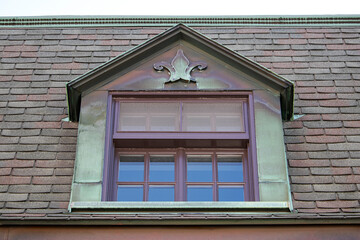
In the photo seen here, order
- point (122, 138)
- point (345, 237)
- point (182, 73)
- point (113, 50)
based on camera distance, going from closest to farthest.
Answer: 1. point (345, 237)
2. point (122, 138)
3. point (182, 73)
4. point (113, 50)

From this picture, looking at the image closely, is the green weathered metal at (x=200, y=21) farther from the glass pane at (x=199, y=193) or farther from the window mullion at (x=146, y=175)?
the glass pane at (x=199, y=193)

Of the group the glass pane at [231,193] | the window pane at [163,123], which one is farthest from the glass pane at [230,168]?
the window pane at [163,123]

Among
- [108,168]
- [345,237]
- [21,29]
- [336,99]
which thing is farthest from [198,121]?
[21,29]

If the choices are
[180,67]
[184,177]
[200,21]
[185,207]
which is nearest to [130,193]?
[184,177]

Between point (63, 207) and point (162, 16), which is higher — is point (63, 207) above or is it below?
below

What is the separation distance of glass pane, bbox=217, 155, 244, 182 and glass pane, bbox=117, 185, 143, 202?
843mm

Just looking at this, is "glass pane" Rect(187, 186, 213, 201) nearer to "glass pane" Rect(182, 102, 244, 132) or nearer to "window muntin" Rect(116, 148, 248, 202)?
"window muntin" Rect(116, 148, 248, 202)

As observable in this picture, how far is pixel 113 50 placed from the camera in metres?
8.53

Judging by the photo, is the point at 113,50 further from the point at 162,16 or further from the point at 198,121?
the point at 198,121

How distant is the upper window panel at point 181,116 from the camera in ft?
24.1

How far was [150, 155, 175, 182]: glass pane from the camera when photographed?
6.96 meters

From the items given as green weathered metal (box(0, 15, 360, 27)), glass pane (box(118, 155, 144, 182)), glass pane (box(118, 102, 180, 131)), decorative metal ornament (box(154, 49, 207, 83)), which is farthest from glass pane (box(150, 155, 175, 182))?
green weathered metal (box(0, 15, 360, 27))

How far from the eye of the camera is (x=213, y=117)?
744 centimetres

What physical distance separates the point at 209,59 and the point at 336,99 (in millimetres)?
1546
